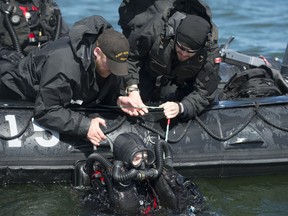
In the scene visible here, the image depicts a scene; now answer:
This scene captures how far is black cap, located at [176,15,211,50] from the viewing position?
5.91 m

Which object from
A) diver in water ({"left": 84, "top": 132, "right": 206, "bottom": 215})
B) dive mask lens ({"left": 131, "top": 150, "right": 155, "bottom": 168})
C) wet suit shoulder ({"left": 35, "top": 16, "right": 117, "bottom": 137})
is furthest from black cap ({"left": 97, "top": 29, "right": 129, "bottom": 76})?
dive mask lens ({"left": 131, "top": 150, "right": 155, "bottom": 168})

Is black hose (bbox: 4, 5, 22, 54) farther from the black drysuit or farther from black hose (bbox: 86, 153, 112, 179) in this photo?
black hose (bbox: 86, 153, 112, 179)

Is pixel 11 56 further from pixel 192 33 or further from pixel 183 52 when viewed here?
pixel 192 33

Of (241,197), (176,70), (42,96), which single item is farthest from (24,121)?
(241,197)

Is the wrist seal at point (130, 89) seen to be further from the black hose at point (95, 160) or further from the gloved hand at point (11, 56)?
the gloved hand at point (11, 56)

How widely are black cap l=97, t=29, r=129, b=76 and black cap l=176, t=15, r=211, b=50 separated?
1.64 ft

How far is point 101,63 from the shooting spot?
5.74 meters

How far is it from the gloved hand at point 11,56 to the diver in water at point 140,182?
1306mm

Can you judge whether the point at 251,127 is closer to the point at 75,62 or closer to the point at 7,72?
the point at 75,62

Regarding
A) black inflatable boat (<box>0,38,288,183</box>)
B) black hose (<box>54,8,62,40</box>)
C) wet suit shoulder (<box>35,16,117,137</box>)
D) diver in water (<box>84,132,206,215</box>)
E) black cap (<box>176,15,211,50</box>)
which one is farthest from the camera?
black hose (<box>54,8,62,40</box>)

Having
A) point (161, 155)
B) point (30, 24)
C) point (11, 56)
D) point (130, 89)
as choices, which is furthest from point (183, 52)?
point (30, 24)

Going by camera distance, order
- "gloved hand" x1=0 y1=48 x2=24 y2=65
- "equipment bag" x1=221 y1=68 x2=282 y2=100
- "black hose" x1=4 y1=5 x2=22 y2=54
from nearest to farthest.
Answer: "gloved hand" x1=0 y1=48 x2=24 y2=65, "equipment bag" x1=221 y1=68 x2=282 y2=100, "black hose" x1=4 y1=5 x2=22 y2=54

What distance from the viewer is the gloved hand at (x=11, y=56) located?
21.5 feet

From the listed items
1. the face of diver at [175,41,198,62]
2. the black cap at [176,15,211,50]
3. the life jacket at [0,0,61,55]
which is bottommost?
the life jacket at [0,0,61,55]
